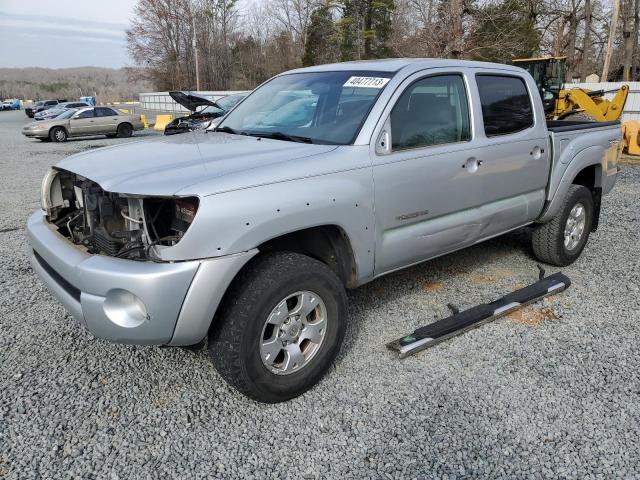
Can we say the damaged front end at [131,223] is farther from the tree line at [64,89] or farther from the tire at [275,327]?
the tree line at [64,89]

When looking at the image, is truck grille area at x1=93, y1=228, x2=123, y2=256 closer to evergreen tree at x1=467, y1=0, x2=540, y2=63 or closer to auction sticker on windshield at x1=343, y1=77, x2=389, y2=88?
auction sticker on windshield at x1=343, y1=77, x2=389, y2=88

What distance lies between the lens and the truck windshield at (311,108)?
329 centimetres

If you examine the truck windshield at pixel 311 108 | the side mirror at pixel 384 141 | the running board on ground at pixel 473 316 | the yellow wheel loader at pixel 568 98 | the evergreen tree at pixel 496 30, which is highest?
the evergreen tree at pixel 496 30

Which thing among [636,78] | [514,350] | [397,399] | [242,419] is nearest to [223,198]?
[242,419]

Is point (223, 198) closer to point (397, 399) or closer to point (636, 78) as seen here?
point (397, 399)

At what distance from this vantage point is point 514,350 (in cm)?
345

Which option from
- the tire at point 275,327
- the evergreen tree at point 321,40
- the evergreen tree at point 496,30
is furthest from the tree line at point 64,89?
the tire at point 275,327

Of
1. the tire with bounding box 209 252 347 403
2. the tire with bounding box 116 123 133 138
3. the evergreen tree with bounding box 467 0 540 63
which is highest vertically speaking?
the evergreen tree with bounding box 467 0 540 63

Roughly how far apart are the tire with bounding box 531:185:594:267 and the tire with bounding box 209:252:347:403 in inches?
104

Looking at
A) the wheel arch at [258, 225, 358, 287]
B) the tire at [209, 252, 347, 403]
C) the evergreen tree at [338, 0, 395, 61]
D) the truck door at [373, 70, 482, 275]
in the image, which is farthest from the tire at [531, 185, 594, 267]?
the evergreen tree at [338, 0, 395, 61]

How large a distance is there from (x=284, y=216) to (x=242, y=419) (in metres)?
1.10

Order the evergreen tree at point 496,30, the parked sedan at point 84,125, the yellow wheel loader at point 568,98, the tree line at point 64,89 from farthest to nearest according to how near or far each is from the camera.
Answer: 1. the tree line at point 64,89
2. the evergreen tree at point 496,30
3. the parked sedan at point 84,125
4. the yellow wheel loader at point 568,98

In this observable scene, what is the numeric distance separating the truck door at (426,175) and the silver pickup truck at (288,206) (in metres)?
0.01

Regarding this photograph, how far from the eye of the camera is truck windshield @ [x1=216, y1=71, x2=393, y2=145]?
3285 millimetres
